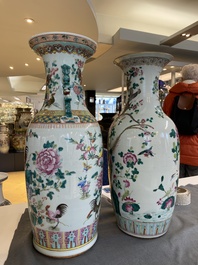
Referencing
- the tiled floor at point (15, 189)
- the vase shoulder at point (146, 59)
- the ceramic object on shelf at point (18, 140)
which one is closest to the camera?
the vase shoulder at point (146, 59)

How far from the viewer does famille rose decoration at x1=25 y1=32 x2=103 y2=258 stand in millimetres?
483

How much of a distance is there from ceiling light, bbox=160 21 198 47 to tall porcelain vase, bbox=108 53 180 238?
2626mm

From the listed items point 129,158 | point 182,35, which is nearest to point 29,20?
point 182,35

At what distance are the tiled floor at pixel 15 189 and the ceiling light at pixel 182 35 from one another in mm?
2970

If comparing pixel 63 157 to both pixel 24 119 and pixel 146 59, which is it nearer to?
pixel 146 59

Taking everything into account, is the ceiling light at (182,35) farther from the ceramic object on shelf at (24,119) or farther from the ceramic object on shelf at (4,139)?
the ceramic object on shelf at (4,139)

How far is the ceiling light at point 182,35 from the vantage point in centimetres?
283

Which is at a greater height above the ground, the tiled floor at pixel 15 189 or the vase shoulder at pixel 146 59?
the vase shoulder at pixel 146 59

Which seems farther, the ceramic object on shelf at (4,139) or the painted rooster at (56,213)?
the ceramic object on shelf at (4,139)

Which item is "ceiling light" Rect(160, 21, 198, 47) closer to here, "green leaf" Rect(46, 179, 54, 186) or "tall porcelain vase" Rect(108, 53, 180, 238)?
"tall porcelain vase" Rect(108, 53, 180, 238)

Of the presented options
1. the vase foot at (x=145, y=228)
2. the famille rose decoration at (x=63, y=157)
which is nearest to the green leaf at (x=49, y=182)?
the famille rose decoration at (x=63, y=157)

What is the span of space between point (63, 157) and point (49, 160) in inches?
1.3

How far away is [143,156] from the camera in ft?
1.82

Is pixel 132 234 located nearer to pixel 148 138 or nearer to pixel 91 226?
pixel 91 226
